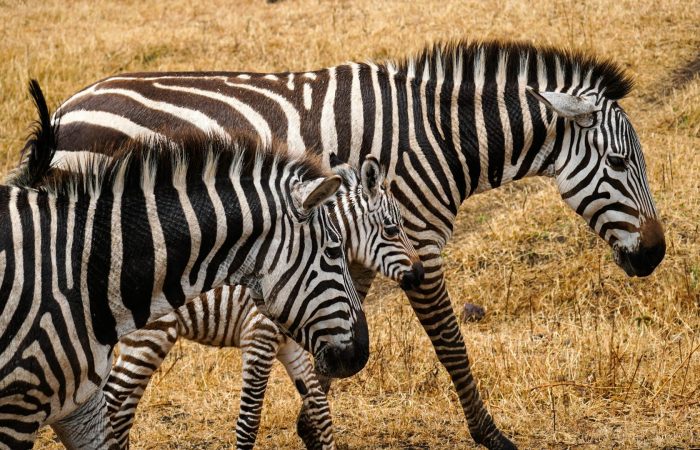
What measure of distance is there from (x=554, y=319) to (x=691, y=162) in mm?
3497

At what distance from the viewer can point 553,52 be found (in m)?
6.83

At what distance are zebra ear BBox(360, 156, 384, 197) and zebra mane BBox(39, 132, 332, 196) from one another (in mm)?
1329

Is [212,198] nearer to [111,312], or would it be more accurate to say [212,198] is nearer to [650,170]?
[111,312]

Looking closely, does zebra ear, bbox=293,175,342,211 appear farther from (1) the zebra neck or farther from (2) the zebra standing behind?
(1) the zebra neck

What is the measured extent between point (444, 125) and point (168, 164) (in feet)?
8.50

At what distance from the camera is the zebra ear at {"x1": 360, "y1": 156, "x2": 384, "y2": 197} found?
5965 millimetres

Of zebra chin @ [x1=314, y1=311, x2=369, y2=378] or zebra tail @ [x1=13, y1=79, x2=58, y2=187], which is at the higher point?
zebra tail @ [x1=13, y1=79, x2=58, y2=187]

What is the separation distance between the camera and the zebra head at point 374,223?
19.6ft

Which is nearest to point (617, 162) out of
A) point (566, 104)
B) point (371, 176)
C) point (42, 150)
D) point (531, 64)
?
point (566, 104)

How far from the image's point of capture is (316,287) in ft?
14.8

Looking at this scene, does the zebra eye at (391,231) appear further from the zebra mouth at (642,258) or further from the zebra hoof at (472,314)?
the zebra hoof at (472,314)

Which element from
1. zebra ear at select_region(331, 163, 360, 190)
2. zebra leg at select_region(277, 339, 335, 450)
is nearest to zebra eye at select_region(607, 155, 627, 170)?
zebra ear at select_region(331, 163, 360, 190)

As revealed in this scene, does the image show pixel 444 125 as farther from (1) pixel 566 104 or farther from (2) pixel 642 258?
(2) pixel 642 258

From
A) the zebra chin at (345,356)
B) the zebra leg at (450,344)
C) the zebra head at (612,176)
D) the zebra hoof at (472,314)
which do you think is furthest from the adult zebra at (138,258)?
the zebra hoof at (472,314)
